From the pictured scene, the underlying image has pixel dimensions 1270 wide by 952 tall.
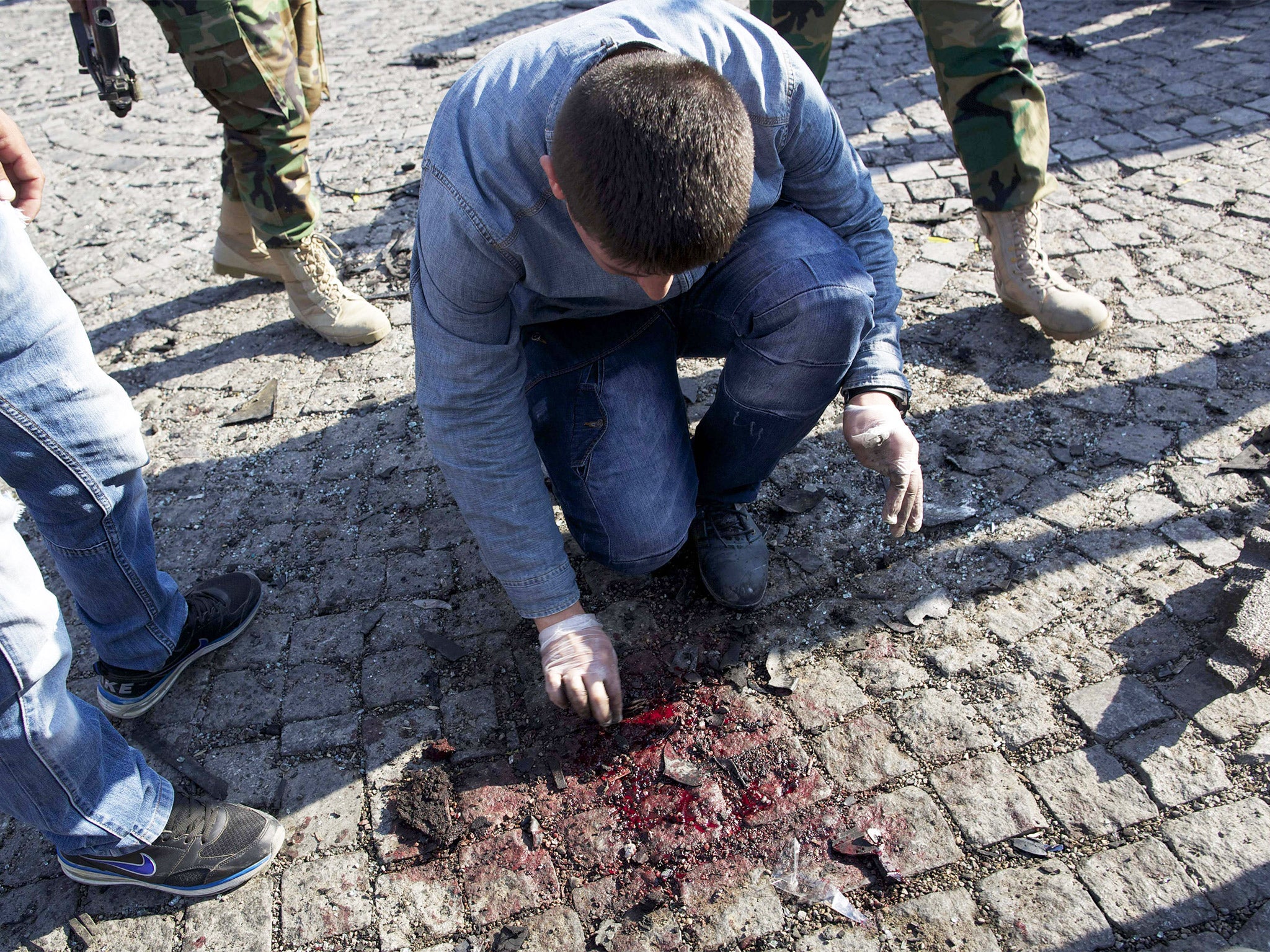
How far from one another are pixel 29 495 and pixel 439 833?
1.33m

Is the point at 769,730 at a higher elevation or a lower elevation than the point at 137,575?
lower

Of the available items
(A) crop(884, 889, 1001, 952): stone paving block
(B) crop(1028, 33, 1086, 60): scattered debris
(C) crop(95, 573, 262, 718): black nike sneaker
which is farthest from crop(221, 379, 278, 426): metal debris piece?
(B) crop(1028, 33, 1086, 60): scattered debris

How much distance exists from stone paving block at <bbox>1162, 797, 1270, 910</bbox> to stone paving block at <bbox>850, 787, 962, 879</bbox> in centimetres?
53

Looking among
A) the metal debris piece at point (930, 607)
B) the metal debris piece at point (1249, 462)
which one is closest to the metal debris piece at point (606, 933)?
the metal debris piece at point (930, 607)

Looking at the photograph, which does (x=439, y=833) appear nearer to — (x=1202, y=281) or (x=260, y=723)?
(x=260, y=723)

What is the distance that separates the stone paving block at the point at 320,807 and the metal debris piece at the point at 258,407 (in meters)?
1.82

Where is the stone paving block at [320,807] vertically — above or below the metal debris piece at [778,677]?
above

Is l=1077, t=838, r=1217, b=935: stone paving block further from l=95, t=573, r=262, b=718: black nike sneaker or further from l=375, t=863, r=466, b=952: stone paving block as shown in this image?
l=95, t=573, r=262, b=718: black nike sneaker

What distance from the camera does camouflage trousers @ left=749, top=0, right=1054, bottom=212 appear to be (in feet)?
10.9

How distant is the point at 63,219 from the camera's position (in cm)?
539

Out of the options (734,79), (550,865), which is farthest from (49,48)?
(550,865)

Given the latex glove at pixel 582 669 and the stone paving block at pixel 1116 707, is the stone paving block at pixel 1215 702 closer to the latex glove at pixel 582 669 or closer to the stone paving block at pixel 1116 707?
the stone paving block at pixel 1116 707

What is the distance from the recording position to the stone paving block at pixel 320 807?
2.28 m

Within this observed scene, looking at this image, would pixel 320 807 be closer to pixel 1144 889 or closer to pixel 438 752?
pixel 438 752
